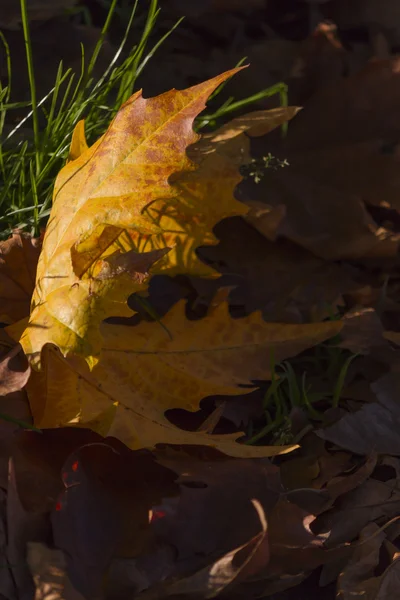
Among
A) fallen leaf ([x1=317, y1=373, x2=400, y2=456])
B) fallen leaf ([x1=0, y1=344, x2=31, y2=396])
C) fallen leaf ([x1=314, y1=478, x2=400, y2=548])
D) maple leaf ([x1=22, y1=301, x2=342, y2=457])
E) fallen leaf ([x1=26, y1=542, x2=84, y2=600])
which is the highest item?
fallen leaf ([x1=0, y1=344, x2=31, y2=396])

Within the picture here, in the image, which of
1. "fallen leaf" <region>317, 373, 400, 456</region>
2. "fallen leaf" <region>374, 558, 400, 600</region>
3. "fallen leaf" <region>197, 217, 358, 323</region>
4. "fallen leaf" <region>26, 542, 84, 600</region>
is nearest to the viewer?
"fallen leaf" <region>26, 542, 84, 600</region>

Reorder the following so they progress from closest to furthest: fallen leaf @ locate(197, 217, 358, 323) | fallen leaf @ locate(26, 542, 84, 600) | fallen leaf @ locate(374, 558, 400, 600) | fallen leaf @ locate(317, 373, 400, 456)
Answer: fallen leaf @ locate(26, 542, 84, 600) < fallen leaf @ locate(374, 558, 400, 600) < fallen leaf @ locate(317, 373, 400, 456) < fallen leaf @ locate(197, 217, 358, 323)

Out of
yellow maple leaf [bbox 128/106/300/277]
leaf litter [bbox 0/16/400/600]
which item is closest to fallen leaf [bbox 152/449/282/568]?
leaf litter [bbox 0/16/400/600]

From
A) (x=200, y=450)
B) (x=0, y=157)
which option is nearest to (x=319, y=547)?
(x=200, y=450)

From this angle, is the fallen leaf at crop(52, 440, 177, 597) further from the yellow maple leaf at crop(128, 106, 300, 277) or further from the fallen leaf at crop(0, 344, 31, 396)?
the yellow maple leaf at crop(128, 106, 300, 277)

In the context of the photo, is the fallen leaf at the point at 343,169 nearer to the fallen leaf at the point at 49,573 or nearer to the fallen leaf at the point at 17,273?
the fallen leaf at the point at 17,273

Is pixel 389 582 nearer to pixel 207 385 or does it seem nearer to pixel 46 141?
pixel 207 385

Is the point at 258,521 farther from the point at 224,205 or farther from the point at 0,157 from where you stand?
the point at 0,157
